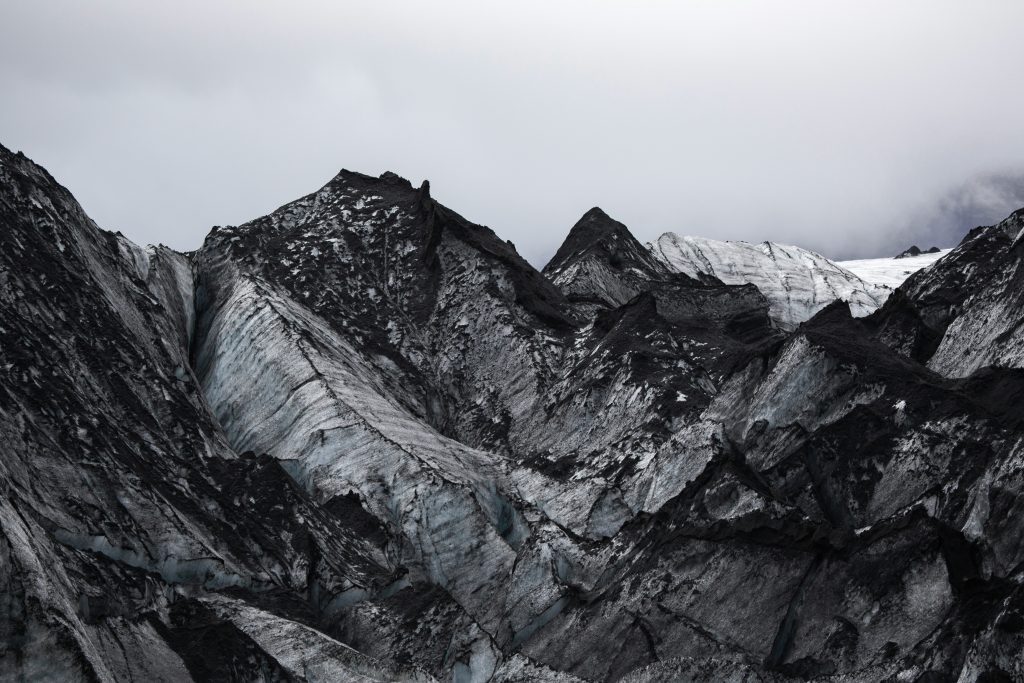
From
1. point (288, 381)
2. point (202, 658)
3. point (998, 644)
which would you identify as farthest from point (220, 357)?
point (998, 644)

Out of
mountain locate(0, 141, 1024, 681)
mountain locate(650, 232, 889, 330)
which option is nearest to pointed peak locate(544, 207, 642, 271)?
mountain locate(650, 232, 889, 330)

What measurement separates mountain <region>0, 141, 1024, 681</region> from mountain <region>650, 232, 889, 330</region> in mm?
17399

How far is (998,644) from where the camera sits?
35.0 meters

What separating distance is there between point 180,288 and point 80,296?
1439 cm

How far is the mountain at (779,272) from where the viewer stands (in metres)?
98.7

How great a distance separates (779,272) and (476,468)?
49.6 m

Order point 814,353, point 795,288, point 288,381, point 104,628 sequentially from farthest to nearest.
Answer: point 795,288
point 288,381
point 814,353
point 104,628

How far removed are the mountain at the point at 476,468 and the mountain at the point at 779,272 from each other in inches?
685

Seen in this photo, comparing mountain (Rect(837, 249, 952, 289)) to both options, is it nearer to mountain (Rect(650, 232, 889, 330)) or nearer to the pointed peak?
mountain (Rect(650, 232, 889, 330))

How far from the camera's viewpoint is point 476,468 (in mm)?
61469

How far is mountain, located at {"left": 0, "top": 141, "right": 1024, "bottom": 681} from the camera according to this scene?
4241 centimetres

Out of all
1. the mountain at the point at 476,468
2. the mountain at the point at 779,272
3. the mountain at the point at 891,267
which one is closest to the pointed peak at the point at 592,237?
the mountain at the point at 779,272

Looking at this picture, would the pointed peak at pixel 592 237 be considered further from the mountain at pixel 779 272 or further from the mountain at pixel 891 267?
the mountain at pixel 891 267

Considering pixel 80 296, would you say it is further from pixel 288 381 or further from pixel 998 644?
pixel 998 644
